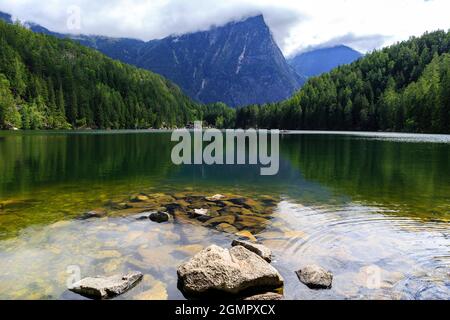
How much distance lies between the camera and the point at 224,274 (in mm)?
11133

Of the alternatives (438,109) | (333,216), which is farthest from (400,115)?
(333,216)

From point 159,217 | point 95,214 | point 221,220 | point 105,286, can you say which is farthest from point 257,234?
point 95,214

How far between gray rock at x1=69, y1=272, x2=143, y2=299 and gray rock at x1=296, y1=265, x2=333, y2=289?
559cm

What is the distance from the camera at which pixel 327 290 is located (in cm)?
1138

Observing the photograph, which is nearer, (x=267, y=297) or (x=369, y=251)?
(x=267, y=297)

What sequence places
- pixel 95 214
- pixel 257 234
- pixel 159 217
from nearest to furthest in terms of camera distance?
pixel 257 234, pixel 159 217, pixel 95 214

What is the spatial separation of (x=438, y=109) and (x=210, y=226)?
525ft

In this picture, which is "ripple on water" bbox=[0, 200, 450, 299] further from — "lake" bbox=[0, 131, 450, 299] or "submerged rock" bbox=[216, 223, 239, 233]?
"submerged rock" bbox=[216, 223, 239, 233]

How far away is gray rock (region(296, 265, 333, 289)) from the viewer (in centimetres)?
1155

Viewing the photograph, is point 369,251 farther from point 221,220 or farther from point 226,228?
point 221,220

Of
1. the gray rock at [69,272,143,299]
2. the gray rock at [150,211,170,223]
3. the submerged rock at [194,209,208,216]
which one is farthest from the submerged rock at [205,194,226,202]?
the gray rock at [69,272,143,299]

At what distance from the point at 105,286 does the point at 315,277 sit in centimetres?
674

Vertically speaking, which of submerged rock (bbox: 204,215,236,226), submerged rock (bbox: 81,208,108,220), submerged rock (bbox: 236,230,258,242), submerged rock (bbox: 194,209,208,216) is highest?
submerged rock (bbox: 194,209,208,216)

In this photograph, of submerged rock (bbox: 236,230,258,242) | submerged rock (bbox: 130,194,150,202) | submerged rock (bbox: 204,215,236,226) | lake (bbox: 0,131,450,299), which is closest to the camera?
lake (bbox: 0,131,450,299)
